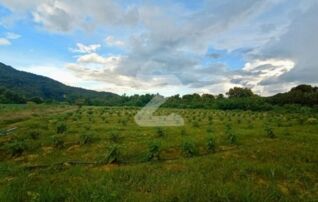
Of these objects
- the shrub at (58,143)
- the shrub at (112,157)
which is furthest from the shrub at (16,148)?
the shrub at (112,157)

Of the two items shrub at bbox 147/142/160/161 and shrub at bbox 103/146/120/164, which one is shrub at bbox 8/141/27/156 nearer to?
shrub at bbox 103/146/120/164

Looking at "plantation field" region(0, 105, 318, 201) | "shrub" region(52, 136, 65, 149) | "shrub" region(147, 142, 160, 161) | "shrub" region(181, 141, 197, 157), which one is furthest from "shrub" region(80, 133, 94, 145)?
"shrub" region(181, 141, 197, 157)

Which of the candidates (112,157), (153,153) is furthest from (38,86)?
(153,153)

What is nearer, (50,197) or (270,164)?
(50,197)

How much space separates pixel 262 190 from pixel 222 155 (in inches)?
142

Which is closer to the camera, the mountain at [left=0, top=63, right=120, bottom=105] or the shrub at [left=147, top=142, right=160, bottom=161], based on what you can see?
the shrub at [left=147, top=142, right=160, bottom=161]

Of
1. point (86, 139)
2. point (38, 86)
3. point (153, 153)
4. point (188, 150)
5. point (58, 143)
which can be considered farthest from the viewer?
point (38, 86)

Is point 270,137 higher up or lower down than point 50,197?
higher up

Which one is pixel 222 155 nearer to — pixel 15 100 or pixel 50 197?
pixel 50 197

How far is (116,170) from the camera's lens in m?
9.62

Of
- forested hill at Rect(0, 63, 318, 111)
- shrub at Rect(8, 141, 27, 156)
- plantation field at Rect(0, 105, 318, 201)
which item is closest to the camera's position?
plantation field at Rect(0, 105, 318, 201)

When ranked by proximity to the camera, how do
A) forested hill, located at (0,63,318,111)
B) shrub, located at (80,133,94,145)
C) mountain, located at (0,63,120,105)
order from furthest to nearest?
mountain, located at (0,63,120,105) < forested hill, located at (0,63,318,111) < shrub, located at (80,133,94,145)

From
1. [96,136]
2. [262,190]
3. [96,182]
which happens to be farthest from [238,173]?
[96,136]

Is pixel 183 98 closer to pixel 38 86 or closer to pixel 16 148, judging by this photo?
pixel 16 148
